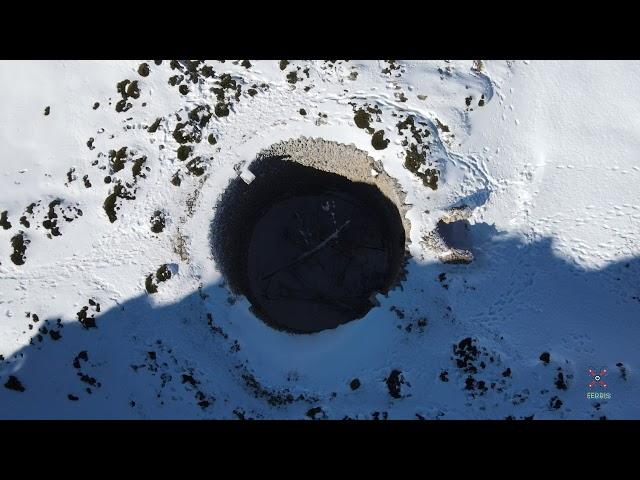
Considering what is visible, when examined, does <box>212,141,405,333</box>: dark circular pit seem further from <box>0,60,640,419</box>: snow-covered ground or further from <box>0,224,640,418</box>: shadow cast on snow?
<box>0,224,640,418</box>: shadow cast on snow

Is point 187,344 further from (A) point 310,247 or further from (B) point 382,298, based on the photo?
(B) point 382,298

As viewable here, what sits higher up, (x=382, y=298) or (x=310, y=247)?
(x=310, y=247)

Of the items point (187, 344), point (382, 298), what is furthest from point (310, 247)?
point (187, 344)

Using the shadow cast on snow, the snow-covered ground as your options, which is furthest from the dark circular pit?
the shadow cast on snow

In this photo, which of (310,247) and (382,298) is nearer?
(382,298)

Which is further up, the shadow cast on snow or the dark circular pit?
the dark circular pit
